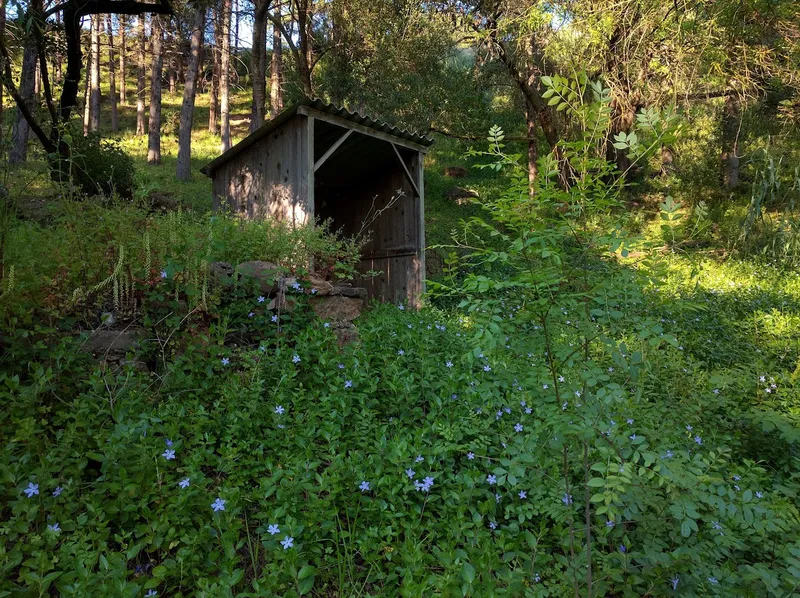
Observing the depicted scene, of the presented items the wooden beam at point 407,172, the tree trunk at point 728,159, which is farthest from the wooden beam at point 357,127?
the tree trunk at point 728,159

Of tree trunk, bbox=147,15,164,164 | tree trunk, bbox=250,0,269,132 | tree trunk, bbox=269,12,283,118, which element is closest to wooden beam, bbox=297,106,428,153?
tree trunk, bbox=250,0,269,132

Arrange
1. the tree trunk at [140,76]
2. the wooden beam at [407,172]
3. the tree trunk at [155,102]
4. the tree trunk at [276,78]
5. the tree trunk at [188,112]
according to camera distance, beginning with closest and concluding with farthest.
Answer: the wooden beam at [407,172] < the tree trunk at [188,112] < the tree trunk at [155,102] < the tree trunk at [276,78] < the tree trunk at [140,76]

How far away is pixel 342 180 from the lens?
911 centimetres

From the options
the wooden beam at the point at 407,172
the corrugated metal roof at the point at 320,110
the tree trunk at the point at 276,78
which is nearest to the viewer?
the corrugated metal roof at the point at 320,110

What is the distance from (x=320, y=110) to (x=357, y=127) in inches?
27.8

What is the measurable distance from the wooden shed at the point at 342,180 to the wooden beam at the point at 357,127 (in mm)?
13

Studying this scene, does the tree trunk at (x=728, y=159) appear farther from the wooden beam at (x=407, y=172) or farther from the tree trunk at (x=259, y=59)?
the tree trunk at (x=259, y=59)

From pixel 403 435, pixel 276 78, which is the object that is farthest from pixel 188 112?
pixel 403 435

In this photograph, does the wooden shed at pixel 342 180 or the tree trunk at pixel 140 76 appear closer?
the wooden shed at pixel 342 180

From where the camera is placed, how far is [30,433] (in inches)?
83.0

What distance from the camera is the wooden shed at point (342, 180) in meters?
6.30

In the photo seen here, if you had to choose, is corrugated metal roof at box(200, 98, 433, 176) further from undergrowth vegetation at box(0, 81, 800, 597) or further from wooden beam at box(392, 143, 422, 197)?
undergrowth vegetation at box(0, 81, 800, 597)

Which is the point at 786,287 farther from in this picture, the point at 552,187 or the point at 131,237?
the point at 131,237

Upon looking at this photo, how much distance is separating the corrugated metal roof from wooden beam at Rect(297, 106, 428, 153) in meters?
0.03
